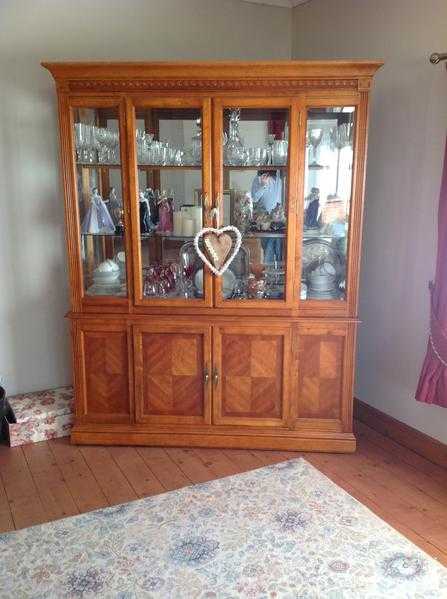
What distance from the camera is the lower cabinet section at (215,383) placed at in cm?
267

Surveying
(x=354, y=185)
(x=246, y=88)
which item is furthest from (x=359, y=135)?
(x=246, y=88)

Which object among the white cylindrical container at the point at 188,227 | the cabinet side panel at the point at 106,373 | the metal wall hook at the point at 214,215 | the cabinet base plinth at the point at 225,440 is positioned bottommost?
the cabinet base plinth at the point at 225,440

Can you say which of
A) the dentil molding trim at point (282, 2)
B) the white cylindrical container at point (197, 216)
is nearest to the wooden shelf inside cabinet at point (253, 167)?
the white cylindrical container at point (197, 216)

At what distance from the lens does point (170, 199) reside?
2.69 meters

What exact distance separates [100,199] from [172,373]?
987 mm

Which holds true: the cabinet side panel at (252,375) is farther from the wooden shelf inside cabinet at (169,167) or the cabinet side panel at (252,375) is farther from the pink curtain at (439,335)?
the wooden shelf inside cabinet at (169,167)

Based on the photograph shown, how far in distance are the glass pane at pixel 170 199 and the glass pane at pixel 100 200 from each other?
0.12 meters

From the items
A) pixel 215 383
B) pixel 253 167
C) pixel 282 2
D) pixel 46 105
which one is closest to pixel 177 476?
→ pixel 215 383

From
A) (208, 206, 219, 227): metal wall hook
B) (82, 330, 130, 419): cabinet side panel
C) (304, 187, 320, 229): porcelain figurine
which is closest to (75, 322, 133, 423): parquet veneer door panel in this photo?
(82, 330, 130, 419): cabinet side panel

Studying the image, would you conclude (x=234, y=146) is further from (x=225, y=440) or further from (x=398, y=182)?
(x=225, y=440)

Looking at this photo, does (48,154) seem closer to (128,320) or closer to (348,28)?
(128,320)

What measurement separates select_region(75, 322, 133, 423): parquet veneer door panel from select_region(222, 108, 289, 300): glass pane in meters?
0.63

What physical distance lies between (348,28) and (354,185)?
111 cm

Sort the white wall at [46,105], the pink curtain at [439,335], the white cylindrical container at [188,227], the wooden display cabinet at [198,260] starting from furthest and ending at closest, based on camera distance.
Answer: the white wall at [46,105], the white cylindrical container at [188,227], the wooden display cabinet at [198,260], the pink curtain at [439,335]
